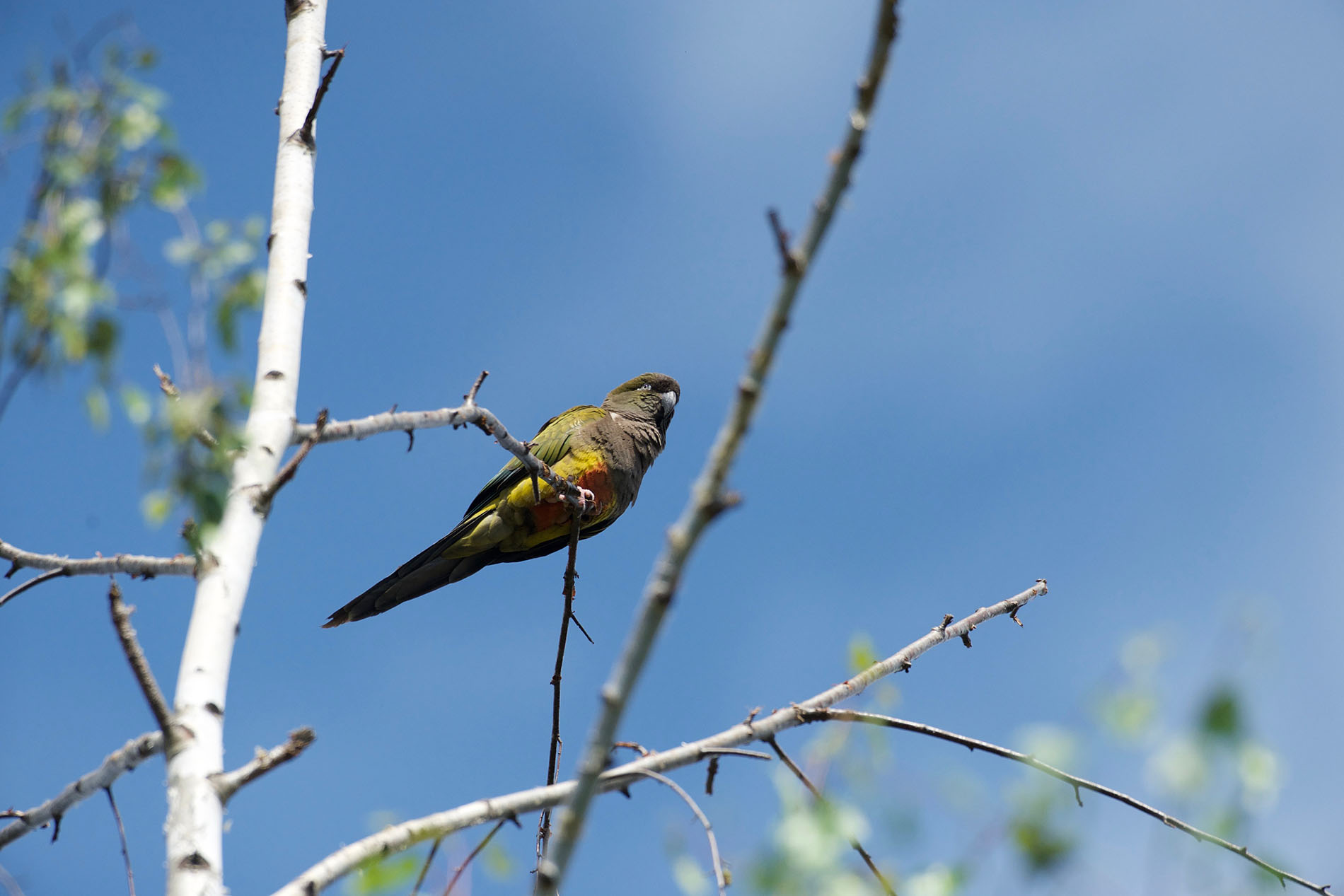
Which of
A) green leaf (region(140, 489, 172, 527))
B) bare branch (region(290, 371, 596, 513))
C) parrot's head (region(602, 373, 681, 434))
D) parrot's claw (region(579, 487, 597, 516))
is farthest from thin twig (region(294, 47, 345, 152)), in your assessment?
parrot's head (region(602, 373, 681, 434))

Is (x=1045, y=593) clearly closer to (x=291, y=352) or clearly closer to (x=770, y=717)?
(x=770, y=717)

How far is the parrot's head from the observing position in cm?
759

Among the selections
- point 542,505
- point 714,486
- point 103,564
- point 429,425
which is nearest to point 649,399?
point 542,505

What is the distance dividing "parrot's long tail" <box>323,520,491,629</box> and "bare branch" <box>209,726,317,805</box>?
10.3 feet

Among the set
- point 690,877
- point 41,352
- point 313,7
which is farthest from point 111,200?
point 313,7

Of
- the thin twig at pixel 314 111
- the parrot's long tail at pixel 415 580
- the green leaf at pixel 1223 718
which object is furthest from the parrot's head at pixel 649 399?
the green leaf at pixel 1223 718

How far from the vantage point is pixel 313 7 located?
12.4ft

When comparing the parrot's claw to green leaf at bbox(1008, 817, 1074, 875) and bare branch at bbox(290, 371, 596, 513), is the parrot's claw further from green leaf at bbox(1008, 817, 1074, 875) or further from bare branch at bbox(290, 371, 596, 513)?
green leaf at bbox(1008, 817, 1074, 875)

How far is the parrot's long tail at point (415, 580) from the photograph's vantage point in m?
5.37

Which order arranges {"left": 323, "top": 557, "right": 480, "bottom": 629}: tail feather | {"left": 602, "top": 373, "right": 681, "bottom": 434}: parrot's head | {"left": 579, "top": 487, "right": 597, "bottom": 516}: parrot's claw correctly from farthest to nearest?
{"left": 602, "top": 373, "right": 681, "bottom": 434}: parrot's head, {"left": 579, "top": 487, "right": 597, "bottom": 516}: parrot's claw, {"left": 323, "top": 557, "right": 480, "bottom": 629}: tail feather

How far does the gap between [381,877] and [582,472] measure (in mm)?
4749

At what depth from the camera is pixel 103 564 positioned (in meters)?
2.79

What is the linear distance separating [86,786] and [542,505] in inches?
151

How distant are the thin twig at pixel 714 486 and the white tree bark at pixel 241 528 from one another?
970mm
